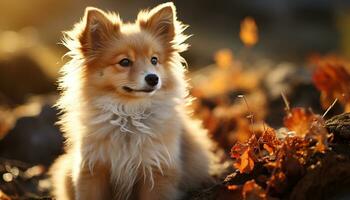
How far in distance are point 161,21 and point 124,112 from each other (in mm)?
991

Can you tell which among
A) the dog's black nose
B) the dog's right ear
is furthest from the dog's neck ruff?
the dog's right ear

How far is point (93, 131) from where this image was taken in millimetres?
4910

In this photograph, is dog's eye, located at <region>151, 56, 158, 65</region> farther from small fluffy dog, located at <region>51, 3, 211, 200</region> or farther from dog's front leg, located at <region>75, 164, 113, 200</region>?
dog's front leg, located at <region>75, 164, 113, 200</region>

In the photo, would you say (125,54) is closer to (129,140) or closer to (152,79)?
(152,79)

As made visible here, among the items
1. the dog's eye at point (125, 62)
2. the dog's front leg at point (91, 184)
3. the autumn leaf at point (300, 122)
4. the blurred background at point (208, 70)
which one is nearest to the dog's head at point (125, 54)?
the dog's eye at point (125, 62)

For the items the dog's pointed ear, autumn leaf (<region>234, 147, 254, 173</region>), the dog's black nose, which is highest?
the dog's pointed ear

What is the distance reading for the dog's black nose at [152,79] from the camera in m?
4.86

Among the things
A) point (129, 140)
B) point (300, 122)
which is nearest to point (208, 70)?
point (129, 140)

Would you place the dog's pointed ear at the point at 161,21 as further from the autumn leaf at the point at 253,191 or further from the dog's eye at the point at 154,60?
the autumn leaf at the point at 253,191

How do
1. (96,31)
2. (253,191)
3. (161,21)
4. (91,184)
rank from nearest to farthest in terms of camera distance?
(253,191) < (91,184) < (96,31) < (161,21)

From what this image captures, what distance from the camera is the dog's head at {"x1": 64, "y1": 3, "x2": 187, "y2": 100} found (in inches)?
195

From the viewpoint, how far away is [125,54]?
16.5ft

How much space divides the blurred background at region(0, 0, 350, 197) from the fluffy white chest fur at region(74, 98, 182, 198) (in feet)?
2.55

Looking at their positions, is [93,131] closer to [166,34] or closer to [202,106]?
[166,34]
